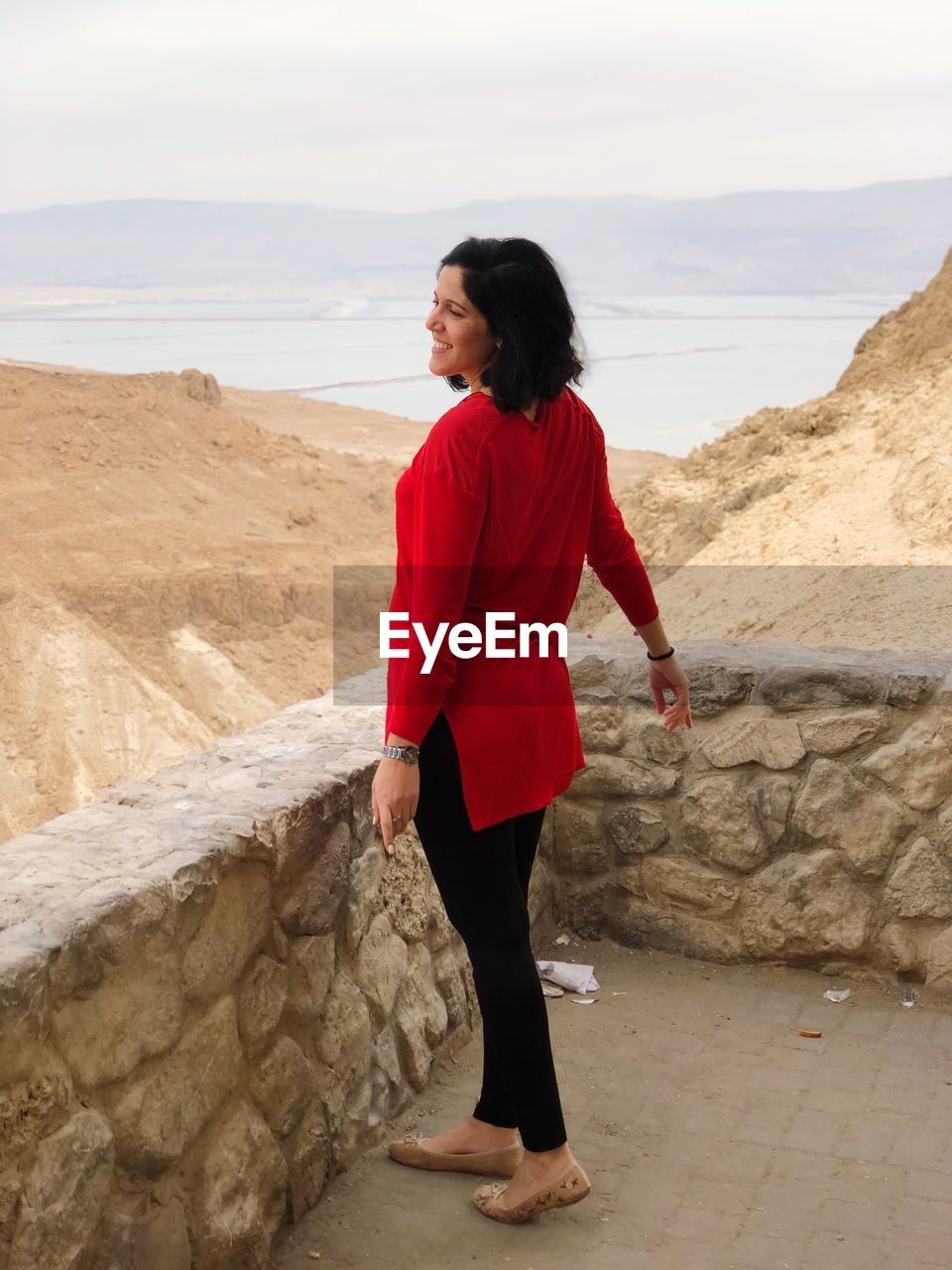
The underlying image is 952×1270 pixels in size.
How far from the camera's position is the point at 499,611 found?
2.02 meters

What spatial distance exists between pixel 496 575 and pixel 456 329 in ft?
1.13

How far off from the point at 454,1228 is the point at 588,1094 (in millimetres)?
502

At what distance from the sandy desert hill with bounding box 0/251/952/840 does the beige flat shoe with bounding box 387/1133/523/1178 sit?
353cm

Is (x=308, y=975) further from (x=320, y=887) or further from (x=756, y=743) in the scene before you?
(x=756, y=743)

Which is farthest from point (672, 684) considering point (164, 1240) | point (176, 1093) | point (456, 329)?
point (164, 1240)

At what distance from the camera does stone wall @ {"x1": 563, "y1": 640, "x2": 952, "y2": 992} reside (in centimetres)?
300

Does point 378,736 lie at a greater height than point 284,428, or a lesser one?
lesser

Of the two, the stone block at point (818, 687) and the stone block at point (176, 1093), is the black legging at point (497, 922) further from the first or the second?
the stone block at point (818, 687)

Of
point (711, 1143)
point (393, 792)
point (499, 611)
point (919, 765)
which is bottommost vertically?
point (711, 1143)

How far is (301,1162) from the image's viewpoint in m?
2.24

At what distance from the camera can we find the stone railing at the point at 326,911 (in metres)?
1.79

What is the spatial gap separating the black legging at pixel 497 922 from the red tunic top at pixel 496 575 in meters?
0.04

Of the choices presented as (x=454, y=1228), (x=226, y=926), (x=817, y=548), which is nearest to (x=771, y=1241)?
(x=454, y=1228)

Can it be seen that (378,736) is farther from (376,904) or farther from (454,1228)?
(454,1228)
